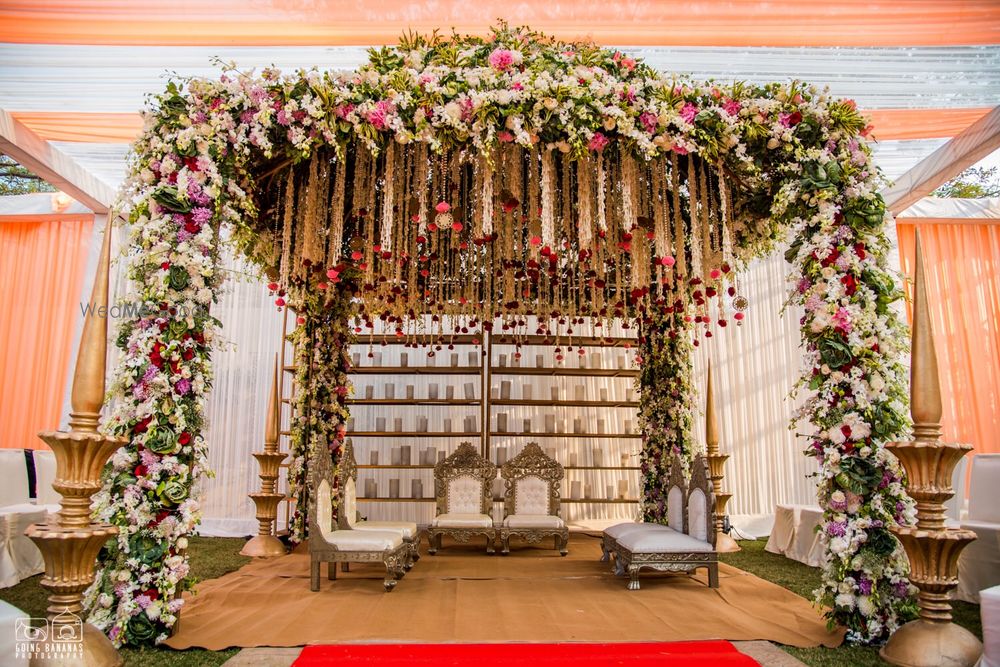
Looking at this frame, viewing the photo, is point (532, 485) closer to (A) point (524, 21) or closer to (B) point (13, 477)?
(A) point (524, 21)

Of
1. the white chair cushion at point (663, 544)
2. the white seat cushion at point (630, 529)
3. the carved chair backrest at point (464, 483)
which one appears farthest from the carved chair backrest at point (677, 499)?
the carved chair backrest at point (464, 483)

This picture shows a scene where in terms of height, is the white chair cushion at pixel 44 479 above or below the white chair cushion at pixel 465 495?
above

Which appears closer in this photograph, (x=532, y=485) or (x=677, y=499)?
(x=677, y=499)

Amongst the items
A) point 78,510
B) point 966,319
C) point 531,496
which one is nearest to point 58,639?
point 78,510

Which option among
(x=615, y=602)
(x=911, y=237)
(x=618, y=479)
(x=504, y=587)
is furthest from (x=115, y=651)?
(x=911, y=237)

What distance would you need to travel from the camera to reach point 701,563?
16.4 feet

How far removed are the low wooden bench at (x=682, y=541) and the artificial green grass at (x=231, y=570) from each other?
2.49ft

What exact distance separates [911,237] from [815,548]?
5.35m

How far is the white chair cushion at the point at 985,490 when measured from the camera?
480cm

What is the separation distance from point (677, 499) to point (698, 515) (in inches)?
18.4

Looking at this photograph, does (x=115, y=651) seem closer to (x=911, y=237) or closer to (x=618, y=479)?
(x=618, y=479)

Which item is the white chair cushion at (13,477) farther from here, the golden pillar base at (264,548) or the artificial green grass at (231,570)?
the golden pillar base at (264,548)

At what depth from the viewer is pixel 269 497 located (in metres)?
6.75

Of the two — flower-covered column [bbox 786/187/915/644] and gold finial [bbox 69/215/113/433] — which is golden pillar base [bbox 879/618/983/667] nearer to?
flower-covered column [bbox 786/187/915/644]
